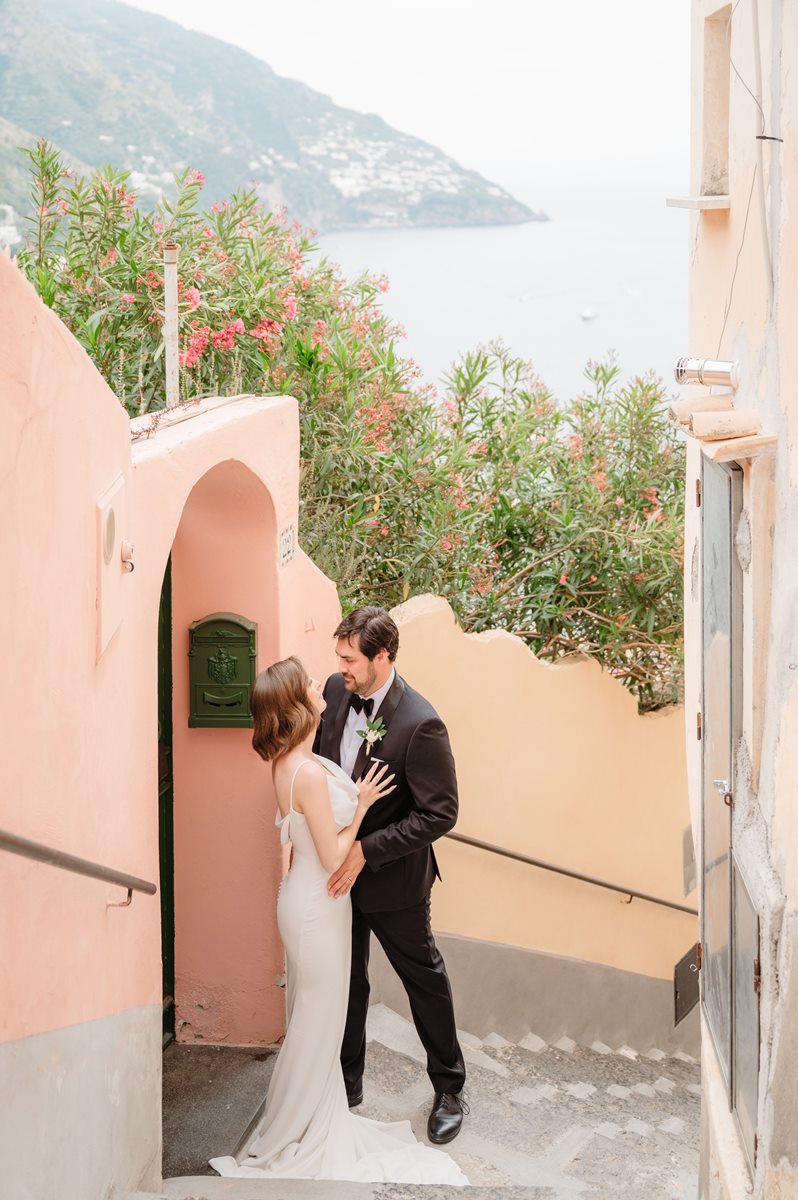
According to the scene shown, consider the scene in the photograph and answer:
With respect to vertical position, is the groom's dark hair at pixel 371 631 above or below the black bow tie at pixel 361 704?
above

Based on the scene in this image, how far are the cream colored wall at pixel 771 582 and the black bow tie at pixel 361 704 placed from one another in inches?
59.9

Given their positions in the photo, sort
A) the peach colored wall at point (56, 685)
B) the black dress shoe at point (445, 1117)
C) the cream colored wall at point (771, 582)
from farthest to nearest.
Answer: the black dress shoe at point (445, 1117), the cream colored wall at point (771, 582), the peach colored wall at point (56, 685)

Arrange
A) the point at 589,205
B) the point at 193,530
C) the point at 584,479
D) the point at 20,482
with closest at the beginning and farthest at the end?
1. the point at 20,482
2. the point at 193,530
3. the point at 584,479
4. the point at 589,205

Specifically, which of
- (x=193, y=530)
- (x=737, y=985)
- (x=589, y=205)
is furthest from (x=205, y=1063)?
(x=589, y=205)

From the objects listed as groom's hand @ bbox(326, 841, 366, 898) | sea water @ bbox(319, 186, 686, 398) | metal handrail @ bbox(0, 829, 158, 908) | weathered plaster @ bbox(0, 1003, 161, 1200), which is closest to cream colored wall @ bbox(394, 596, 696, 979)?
groom's hand @ bbox(326, 841, 366, 898)

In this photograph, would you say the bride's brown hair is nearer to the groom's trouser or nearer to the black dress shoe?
the groom's trouser

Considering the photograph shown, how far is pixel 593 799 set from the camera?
7.32 metres

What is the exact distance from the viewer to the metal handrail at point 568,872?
651cm

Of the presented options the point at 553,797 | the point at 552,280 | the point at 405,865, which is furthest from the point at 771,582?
the point at 552,280

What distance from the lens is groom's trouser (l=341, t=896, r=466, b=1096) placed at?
4.70m

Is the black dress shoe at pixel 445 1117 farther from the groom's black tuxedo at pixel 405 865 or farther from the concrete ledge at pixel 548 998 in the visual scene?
the concrete ledge at pixel 548 998

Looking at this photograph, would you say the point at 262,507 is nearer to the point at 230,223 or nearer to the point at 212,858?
the point at 212,858

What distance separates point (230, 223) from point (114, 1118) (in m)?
5.37

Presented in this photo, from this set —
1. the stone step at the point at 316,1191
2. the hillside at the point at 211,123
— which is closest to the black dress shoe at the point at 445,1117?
the stone step at the point at 316,1191
